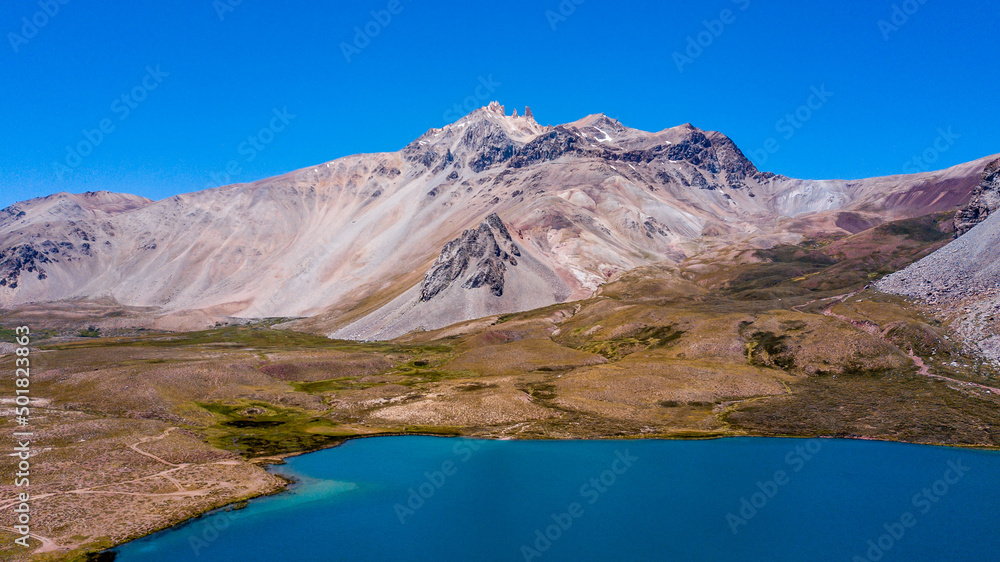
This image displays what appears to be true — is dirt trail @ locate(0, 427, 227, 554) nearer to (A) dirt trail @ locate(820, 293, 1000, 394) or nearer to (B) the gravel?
(A) dirt trail @ locate(820, 293, 1000, 394)

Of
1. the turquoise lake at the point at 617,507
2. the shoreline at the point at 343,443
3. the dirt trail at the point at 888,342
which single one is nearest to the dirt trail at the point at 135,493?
the shoreline at the point at 343,443

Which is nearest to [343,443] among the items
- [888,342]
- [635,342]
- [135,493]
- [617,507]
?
[135,493]

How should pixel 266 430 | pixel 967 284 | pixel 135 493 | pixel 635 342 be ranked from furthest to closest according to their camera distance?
pixel 635 342, pixel 967 284, pixel 266 430, pixel 135 493

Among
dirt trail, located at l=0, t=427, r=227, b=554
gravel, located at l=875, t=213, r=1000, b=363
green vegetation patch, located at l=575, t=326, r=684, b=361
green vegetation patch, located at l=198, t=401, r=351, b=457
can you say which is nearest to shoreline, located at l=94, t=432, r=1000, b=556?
green vegetation patch, located at l=198, t=401, r=351, b=457

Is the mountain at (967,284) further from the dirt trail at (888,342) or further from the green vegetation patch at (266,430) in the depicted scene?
the green vegetation patch at (266,430)

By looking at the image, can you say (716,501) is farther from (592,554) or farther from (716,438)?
(716,438)

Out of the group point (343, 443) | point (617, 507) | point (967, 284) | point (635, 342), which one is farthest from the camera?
point (635, 342)

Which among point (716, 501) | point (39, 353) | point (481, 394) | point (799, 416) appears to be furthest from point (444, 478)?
point (39, 353)

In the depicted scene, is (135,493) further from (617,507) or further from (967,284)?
(967,284)

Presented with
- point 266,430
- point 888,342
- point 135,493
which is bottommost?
point 135,493
